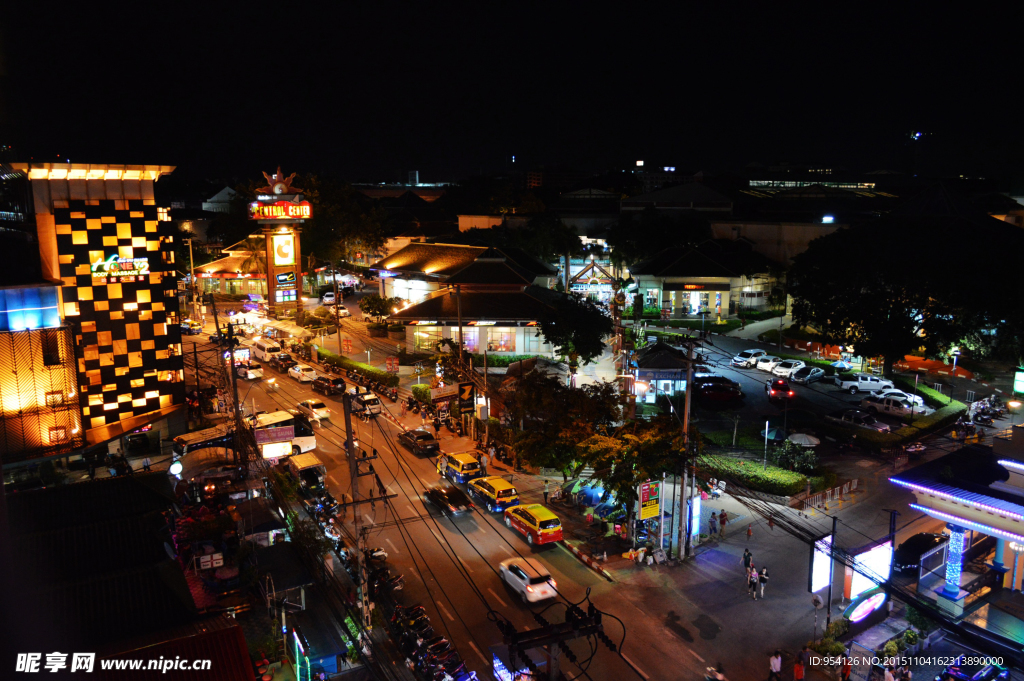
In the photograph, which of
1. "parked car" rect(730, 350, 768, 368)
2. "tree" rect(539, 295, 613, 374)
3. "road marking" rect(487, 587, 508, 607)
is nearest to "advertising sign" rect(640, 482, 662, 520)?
"road marking" rect(487, 587, 508, 607)

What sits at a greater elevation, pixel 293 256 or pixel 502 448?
pixel 293 256

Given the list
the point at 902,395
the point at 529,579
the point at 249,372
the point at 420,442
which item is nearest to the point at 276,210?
the point at 249,372

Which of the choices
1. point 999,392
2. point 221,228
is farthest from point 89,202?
point 221,228

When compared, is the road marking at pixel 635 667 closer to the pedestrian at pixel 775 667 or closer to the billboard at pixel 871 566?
the pedestrian at pixel 775 667

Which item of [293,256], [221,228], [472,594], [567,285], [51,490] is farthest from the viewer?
[221,228]

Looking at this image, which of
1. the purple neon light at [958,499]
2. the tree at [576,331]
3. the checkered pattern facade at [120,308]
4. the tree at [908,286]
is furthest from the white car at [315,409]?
the tree at [908,286]

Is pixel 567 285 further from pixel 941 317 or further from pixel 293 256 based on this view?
pixel 941 317

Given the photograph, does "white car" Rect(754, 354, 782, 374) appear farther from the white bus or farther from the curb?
the white bus

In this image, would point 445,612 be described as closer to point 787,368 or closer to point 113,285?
point 113,285
